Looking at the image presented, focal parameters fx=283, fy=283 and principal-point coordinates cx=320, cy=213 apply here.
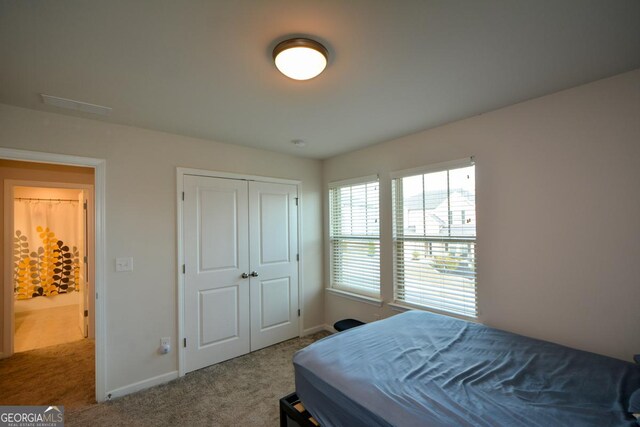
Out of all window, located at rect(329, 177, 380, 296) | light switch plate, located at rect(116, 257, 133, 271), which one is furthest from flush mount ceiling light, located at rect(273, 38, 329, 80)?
light switch plate, located at rect(116, 257, 133, 271)

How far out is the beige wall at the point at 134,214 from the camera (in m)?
2.35

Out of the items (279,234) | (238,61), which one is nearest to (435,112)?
(238,61)

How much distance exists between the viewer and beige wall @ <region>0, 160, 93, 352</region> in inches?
131

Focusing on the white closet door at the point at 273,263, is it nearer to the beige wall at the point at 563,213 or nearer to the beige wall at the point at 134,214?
the beige wall at the point at 134,214

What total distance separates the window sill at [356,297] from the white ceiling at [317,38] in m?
2.10

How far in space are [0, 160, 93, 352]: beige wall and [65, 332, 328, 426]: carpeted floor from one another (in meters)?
2.24

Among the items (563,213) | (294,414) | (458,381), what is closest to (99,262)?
(294,414)

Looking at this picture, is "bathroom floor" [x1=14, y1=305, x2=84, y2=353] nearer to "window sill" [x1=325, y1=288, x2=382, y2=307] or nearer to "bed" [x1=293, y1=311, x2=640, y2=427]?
"window sill" [x1=325, y1=288, x2=382, y2=307]

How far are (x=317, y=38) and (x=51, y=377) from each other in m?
3.97

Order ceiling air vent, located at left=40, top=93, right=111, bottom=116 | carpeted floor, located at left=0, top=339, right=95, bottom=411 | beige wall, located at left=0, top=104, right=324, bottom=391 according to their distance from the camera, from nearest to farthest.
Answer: ceiling air vent, located at left=40, top=93, right=111, bottom=116 → beige wall, located at left=0, top=104, right=324, bottom=391 → carpeted floor, located at left=0, top=339, right=95, bottom=411

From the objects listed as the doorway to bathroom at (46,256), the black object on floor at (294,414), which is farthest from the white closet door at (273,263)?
the doorway to bathroom at (46,256)

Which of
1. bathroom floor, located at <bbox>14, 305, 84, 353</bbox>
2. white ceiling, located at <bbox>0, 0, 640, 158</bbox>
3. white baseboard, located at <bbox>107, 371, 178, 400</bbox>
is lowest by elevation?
bathroom floor, located at <bbox>14, 305, 84, 353</bbox>

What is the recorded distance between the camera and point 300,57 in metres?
1.51

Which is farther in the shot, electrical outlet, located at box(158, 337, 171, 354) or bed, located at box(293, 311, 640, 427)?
electrical outlet, located at box(158, 337, 171, 354)
